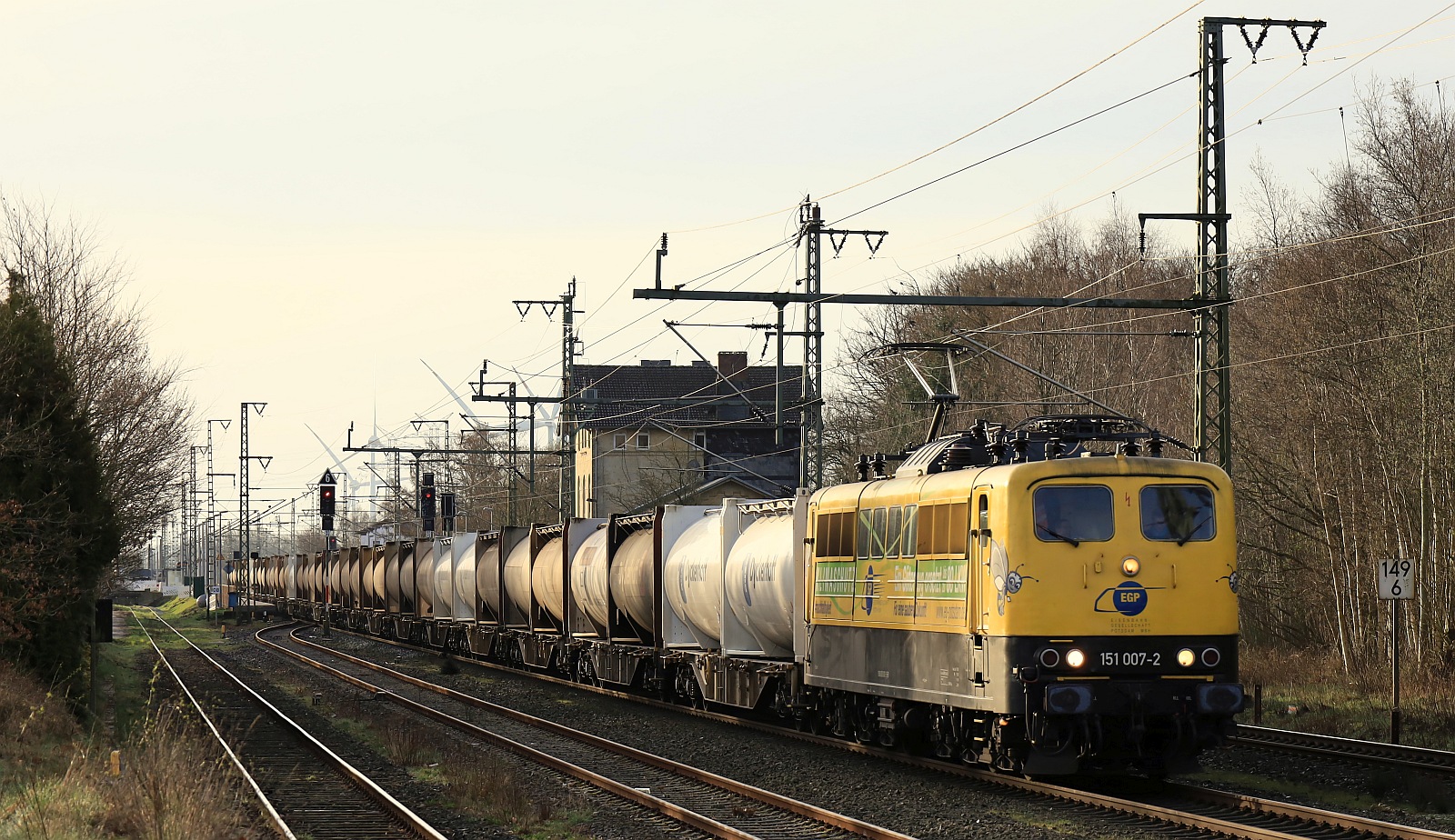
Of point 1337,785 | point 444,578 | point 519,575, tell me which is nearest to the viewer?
point 1337,785

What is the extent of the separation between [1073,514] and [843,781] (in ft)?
12.5

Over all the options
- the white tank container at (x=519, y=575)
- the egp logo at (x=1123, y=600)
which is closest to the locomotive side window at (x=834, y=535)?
the egp logo at (x=1123, y=600)

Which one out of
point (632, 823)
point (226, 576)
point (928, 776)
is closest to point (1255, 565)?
point (928, 776)

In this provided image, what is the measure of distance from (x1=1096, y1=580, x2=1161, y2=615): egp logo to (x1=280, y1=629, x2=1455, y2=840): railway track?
1.72 meters

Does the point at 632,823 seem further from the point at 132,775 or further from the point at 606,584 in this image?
the point at 606,584

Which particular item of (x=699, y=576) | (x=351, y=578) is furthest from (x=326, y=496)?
(x=699, y=576)

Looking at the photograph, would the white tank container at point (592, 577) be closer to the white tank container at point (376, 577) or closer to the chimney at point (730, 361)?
the white tank container at point (376, 577)

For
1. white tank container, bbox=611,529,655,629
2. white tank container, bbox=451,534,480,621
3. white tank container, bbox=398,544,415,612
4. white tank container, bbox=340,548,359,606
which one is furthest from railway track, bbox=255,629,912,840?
white tank container, bbox=340,548,359,606

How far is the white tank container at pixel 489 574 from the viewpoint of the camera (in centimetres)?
3909

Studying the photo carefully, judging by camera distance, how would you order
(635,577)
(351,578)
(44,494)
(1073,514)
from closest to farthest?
(1073,514)
(44,494)
(635,577)
(351,578)

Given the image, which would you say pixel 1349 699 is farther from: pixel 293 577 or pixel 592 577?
pixel 293 577

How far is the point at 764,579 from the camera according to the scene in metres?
22.1

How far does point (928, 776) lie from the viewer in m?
16.9

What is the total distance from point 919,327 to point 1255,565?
74.2 feet
